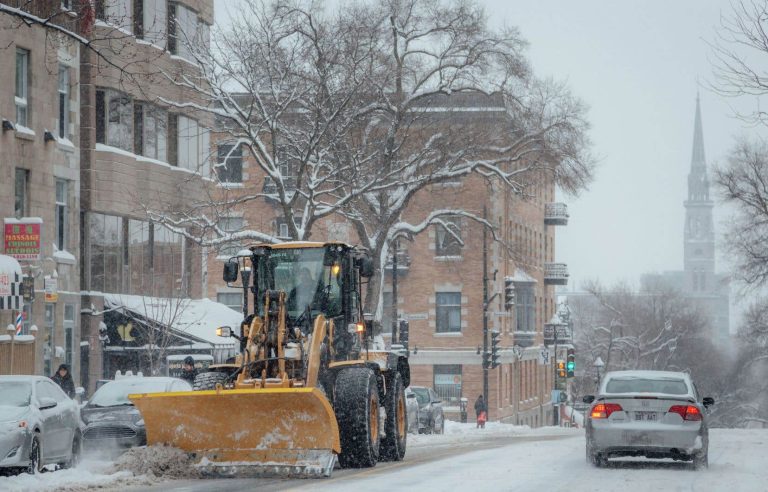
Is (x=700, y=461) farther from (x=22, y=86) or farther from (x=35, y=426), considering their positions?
(x=22, y=86)

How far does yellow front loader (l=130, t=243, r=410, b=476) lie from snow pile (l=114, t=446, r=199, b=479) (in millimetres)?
184

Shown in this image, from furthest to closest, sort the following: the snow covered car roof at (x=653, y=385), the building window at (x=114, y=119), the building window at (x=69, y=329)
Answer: the building window at (x=114, y=119) → the building window at (x=69, y=329) → the snow covered car roof at (x=653, y=385)

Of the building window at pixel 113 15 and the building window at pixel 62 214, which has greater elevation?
the building window at pixel 113 15

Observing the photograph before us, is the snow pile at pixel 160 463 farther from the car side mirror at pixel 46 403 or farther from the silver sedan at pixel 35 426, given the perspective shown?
the car side mirror at pixel 46 403

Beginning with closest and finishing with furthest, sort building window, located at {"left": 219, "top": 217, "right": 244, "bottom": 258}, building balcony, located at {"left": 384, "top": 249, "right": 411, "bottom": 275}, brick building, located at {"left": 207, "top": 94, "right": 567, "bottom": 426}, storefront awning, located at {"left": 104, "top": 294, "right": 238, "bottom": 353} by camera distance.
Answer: building window, located at {"left": 219, "top": 217, "right": 244, "bottom": 258} < storefront awning, located at {"left": 104, "top": 294, "right": 238, "bottom": 353} < brick building, located at {"left": 207, "top": 94, "right": 567, "bottom": 426} < building balcony, located at {"left": 384, "top": 249, "right": 411, "bottom": 275}

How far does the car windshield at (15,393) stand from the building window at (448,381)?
51828 mm

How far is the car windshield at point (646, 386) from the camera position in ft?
70.1

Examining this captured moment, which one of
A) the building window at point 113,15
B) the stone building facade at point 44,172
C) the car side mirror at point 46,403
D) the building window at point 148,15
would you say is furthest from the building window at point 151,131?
the car side mirror at point 46,403

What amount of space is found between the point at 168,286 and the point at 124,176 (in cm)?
490

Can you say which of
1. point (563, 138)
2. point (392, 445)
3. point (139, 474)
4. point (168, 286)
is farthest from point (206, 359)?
point (139, 474)

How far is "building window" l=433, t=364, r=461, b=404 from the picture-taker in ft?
236

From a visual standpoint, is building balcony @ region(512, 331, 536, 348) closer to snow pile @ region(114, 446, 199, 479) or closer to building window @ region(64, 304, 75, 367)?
building window @ region(64, 304, 75, 367)

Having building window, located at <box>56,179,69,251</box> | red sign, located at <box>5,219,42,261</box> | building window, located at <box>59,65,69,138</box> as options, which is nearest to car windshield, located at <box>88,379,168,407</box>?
red sign, located at <box>5,219,42,261</box>

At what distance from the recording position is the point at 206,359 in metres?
43.1
